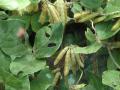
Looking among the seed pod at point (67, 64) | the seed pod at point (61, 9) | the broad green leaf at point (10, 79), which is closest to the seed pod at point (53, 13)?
the seed pod at point (61, 9)

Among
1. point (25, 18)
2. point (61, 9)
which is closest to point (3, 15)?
point (25, 18)

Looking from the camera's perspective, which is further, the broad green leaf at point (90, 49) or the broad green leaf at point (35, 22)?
the broad green leaf at point (35, 22)

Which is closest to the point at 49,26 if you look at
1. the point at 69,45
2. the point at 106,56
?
the point at 69,45

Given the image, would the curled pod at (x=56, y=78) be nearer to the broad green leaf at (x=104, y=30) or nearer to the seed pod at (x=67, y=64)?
the seed pod at (x=67, y=64)

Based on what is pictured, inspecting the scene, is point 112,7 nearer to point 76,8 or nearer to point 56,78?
point 76,8

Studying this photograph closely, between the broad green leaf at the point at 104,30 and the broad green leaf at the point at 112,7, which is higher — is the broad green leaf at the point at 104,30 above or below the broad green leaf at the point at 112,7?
below

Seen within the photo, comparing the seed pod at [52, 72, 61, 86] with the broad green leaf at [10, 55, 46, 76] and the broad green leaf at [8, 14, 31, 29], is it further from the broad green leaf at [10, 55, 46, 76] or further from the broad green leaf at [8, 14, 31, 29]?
the broad green leaf at [8, 14, 31, 29]

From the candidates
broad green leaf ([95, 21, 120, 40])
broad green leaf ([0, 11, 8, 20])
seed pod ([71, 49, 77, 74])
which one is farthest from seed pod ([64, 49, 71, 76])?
broad green leaf ([0, 11, 8, 20])

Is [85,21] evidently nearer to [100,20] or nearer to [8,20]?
[100,20]
